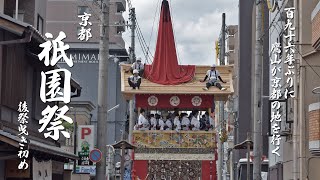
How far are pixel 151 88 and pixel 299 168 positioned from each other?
19.0ft

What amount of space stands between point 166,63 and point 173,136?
8.66 feet

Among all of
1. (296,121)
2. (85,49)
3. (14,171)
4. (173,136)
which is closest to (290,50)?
(296,121)

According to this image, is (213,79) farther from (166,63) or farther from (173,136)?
(173,136)

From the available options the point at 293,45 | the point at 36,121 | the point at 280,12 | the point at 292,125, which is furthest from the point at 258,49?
the point at 36,121

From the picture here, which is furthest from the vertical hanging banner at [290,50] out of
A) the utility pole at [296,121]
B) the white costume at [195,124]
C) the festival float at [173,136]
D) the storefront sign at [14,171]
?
the storefront sign at [14,171]

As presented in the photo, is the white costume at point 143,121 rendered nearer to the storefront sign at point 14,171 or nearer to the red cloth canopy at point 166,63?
the red cloth canopy at point 166,63

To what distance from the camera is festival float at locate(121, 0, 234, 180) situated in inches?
978

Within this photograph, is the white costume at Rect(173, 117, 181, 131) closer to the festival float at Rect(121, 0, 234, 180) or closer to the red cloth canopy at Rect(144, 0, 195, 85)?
the festival float at Rect(121, 0, 234, 180)

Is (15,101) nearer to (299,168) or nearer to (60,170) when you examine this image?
(60,170)

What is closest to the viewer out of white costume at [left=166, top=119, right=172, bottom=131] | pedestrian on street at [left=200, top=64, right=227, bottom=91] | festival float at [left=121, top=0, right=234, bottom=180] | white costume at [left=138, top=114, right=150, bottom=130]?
white costume at [left=138, top=114, right=150, bottom=130]

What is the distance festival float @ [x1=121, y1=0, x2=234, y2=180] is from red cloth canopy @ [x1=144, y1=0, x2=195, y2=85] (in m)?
0.03

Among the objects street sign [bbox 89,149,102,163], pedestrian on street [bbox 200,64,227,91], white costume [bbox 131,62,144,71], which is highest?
white costume [bbox 131,62,144,71]

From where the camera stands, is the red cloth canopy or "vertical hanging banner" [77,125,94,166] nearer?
the red cloth canopy

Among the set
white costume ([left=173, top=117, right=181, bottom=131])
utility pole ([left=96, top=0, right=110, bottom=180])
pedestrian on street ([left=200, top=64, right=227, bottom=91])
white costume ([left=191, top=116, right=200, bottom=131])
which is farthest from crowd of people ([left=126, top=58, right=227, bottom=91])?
white costume ([left=173, top=117, right=181, bottom=131])
